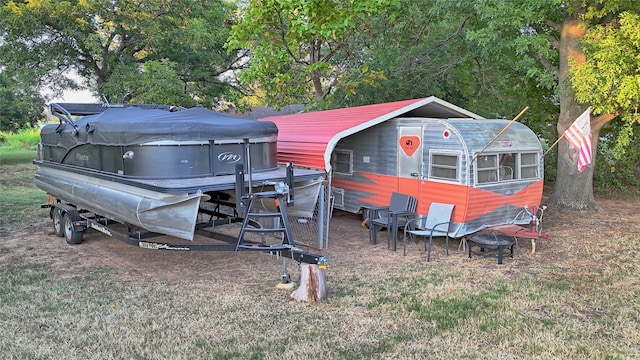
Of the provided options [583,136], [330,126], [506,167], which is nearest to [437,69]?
[330,126]

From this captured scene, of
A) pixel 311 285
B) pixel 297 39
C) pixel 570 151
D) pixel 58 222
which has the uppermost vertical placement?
pixel 297 39

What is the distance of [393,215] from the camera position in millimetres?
9406

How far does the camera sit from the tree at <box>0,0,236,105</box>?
1838 cm

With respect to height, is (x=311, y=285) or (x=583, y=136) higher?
(x=583, y=136)

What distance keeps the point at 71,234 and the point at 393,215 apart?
20.1 feet

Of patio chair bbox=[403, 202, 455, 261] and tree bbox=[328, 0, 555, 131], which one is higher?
tree bbox=[328, 0, 555, 131]

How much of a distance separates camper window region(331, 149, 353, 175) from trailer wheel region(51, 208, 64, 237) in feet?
20.1

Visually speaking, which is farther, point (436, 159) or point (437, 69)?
point (437, 69)

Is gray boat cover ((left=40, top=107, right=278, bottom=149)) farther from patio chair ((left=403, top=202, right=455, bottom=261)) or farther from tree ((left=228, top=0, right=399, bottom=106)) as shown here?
tree ((left=228, top=0, right=399, bottom=106))

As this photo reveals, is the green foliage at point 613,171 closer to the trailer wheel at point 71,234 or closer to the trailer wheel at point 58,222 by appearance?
the trailer wheel at point 71,234

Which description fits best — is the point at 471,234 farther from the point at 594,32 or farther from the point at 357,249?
the point at 594,32

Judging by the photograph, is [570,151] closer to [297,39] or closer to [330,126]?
[330,126]

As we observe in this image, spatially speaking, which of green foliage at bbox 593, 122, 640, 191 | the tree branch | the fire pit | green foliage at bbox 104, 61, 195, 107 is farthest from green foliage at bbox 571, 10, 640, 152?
green foliage at bbox 104, 61, 195, 107

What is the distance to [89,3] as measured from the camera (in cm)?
1805
